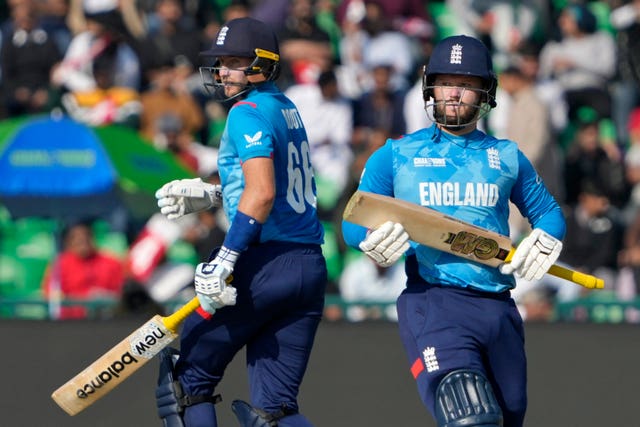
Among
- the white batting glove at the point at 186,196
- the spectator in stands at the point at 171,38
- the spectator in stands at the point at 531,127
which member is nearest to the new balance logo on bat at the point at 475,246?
the white batting glove at the point at 186,196

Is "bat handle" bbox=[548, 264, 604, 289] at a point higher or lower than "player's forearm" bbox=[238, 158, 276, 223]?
lower

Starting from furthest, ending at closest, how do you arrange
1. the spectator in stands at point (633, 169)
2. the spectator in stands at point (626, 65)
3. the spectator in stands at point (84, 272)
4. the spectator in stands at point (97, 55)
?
the spectator in stands at point (97, 55) < the spectator in stands at point (626, 65) < the spectator in stands at point (633, 169) < the spectator in stands at point (84, 272)

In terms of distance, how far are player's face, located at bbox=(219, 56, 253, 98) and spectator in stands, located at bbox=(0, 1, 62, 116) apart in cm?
636

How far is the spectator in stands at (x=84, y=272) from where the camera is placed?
1018 cm

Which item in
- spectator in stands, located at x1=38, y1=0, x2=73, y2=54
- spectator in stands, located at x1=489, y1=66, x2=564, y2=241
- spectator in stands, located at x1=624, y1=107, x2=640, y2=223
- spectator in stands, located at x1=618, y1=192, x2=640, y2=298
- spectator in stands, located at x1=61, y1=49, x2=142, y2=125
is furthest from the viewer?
spectator in stands, located at x1=38, y1=0, x2=73, y2=54

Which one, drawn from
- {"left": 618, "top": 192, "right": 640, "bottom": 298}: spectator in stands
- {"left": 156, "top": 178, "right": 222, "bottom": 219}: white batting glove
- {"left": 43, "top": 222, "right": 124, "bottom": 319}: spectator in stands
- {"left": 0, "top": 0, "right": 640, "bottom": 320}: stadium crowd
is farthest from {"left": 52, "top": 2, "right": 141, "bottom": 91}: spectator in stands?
{"left": 156, "top": 178, "right": 222, "bottom": 219}: white batting glove

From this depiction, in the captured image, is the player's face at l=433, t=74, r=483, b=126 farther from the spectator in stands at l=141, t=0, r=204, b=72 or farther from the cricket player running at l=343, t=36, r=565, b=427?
the spectator in stands at l=141, t=0, r=204, b=72

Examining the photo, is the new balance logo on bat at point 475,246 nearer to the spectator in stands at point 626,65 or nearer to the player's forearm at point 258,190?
the player's forearm at point 258,190

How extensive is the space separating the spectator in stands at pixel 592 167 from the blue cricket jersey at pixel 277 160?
5.29 meters

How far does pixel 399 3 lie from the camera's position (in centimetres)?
1189

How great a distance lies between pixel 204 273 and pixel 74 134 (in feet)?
15.4

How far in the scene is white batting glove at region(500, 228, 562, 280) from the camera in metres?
5.11

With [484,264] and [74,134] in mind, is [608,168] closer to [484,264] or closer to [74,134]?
[74,134]

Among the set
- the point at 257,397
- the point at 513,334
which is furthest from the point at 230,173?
the point at 513,334
